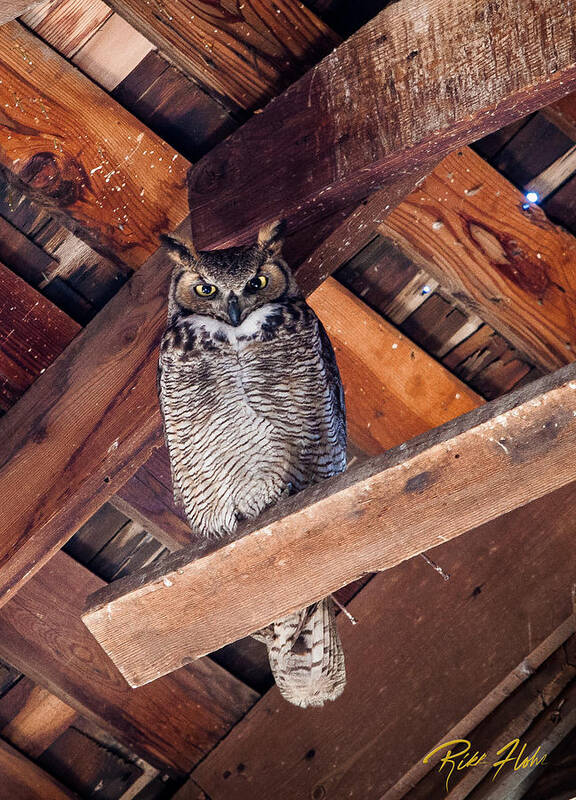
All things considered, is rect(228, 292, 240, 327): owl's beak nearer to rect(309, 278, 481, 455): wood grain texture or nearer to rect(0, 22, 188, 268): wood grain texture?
rect(0, 22, 188, 268): wood grain texture

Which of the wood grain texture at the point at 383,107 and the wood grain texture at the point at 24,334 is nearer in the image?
the wood grain texture at the point at 383,107

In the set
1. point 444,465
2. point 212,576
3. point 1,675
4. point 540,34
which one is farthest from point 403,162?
point 1,675

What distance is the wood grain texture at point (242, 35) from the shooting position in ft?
6.85

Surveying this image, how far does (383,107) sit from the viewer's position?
1.83 metres

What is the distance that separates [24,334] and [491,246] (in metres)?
1.29

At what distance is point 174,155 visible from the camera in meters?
2.24

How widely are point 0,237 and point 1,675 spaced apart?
4.26 feet

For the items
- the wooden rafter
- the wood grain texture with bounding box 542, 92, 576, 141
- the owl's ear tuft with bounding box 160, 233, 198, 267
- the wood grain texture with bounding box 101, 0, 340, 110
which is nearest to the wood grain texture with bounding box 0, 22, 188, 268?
the wooden rafter

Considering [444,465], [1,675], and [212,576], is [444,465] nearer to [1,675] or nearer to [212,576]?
[212,576]

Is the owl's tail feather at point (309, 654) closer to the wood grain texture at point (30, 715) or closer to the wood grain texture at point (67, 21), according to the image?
the wood grain texture at point (30, 715)

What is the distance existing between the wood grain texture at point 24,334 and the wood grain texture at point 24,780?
3.49ft

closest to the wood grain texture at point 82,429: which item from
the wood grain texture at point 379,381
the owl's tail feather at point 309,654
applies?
the wood grain texture at point 379,381

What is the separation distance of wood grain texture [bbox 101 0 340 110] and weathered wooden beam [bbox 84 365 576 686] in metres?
1.15

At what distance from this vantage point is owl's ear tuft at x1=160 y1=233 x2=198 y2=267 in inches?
85.8
